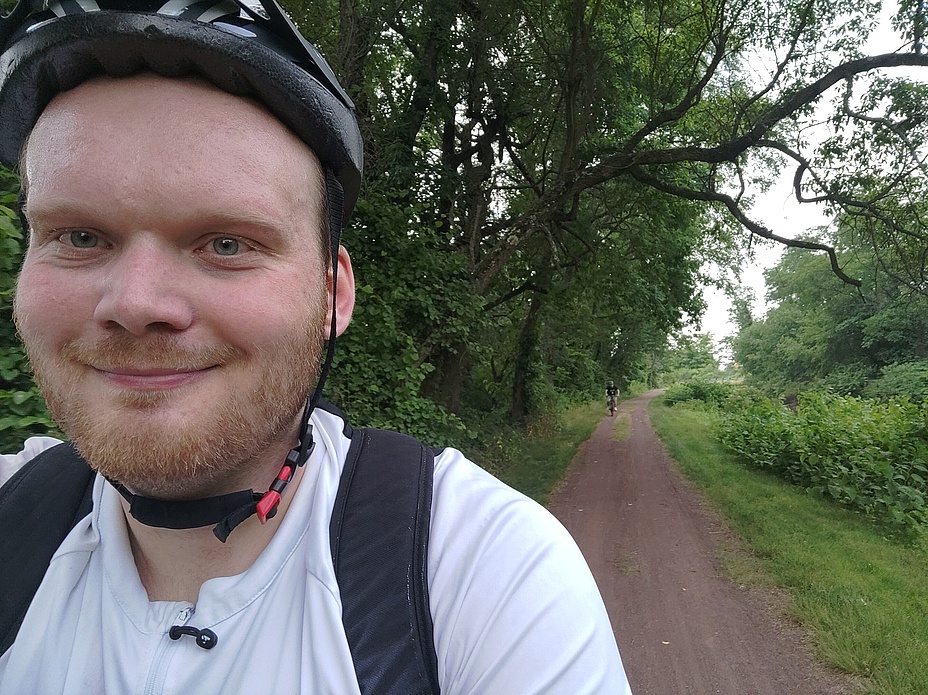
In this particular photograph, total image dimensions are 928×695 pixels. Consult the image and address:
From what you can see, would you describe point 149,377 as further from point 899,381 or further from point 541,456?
point 899,381

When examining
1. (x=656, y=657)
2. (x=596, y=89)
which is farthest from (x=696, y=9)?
(x=656, y=657)

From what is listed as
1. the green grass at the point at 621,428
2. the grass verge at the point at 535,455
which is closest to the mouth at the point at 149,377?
the grass verge at the point at 535,455

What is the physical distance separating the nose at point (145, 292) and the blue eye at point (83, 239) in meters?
0.06

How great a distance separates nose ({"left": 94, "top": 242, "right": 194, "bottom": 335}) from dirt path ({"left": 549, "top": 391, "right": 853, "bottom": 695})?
13.3 ft

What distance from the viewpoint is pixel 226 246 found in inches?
39.4

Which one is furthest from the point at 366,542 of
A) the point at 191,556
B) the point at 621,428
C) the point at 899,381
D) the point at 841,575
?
the point at 899,381

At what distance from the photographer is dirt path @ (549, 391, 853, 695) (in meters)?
3.82

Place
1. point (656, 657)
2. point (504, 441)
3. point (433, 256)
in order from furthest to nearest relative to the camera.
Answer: point (504, 441) → point (433, 256) → point (656, 657)

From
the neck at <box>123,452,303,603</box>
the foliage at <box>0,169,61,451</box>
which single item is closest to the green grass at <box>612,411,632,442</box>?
the foliage at <box>0,169,61,451</box>

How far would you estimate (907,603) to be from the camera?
4598mm

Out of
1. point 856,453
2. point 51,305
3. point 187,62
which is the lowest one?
point 856,453

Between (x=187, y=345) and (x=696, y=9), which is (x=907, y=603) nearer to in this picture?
(x=187, y=345)

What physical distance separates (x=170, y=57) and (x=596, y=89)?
9.14 m

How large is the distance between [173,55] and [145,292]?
0.44m
